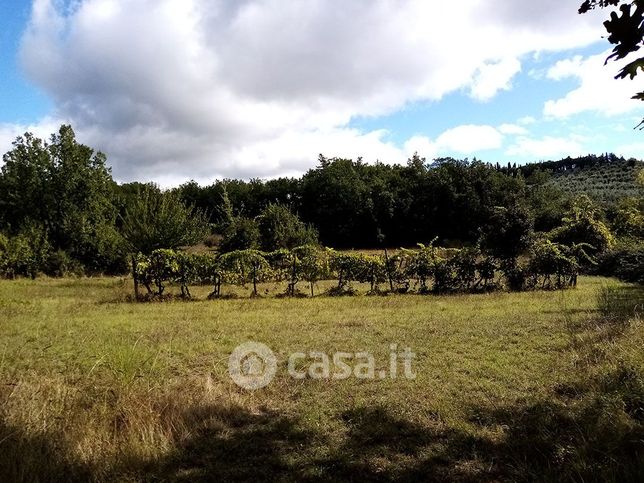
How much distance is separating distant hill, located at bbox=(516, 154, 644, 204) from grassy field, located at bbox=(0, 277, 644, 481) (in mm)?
43190

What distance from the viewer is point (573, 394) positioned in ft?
16.2

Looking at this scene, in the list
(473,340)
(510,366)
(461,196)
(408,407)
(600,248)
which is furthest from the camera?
(461,196)

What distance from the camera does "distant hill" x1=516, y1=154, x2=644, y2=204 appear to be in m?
47.9


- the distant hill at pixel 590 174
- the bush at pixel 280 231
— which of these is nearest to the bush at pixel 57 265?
the bush at pixel 280 231

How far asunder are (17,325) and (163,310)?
3495 millimetres

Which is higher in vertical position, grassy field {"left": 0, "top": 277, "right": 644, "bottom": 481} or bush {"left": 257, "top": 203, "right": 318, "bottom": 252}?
bush {"left": 257, "top": 203, "right": 318, "bottom": 252}

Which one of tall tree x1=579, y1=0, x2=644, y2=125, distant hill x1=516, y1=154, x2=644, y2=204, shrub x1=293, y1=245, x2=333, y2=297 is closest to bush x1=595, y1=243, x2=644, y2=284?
shrub x1=293, y1=245, x2=333, y2=297

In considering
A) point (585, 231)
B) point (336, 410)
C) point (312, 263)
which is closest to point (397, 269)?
point (312, 263)

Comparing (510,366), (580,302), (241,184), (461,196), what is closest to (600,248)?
(580,302)

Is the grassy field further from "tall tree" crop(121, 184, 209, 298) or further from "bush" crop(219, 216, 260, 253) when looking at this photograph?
"bush" crop(219, 216, 260, 253)

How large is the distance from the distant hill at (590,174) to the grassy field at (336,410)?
43.2 m

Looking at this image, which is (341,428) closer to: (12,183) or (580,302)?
(580,302)

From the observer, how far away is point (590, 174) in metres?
60.8

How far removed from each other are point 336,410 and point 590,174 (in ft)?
220
